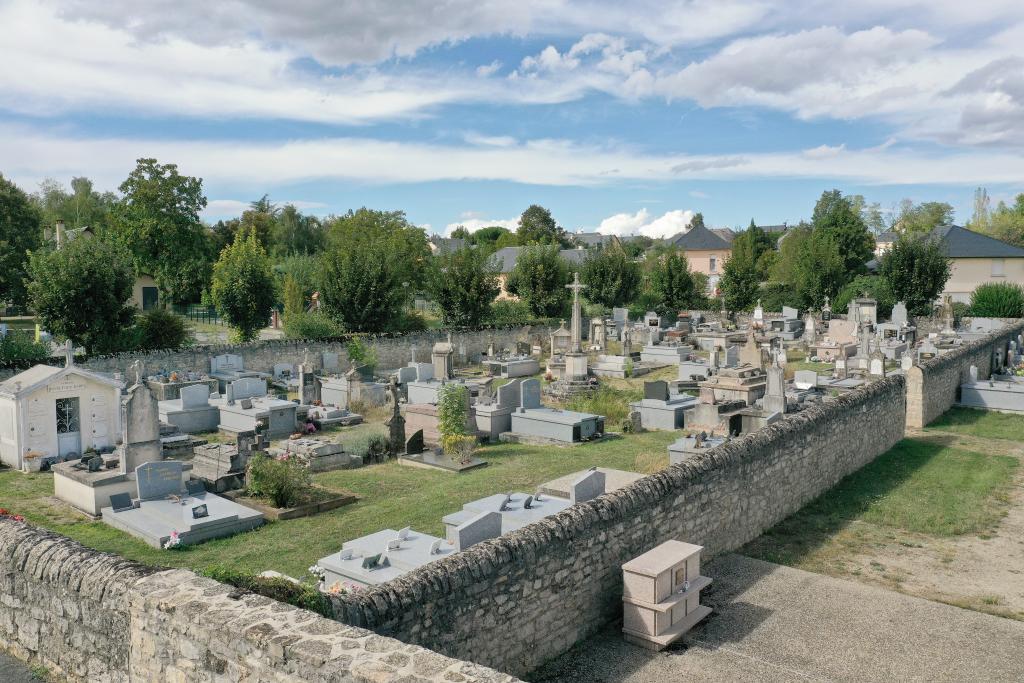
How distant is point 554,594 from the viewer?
749cm

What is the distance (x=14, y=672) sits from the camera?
6527 millimetres

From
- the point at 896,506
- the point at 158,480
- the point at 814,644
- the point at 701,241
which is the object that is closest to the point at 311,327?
the point at 158,480

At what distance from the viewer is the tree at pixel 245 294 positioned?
1275 inches

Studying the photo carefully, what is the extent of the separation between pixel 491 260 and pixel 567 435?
46765 millimetres

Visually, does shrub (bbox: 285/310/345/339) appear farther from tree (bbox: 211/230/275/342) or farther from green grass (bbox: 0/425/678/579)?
green grass (bbox: 0/425/678/579)

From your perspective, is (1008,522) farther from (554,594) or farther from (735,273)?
(735,273)

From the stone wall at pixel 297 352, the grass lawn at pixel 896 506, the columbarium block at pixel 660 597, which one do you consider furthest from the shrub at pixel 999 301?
the columbarium block at pixel 660 597

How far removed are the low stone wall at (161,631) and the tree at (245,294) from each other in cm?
2644

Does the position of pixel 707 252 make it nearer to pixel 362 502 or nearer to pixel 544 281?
pixel 544 281

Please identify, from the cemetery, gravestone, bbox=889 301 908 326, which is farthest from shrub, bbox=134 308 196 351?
gravestone, bbox=889 301 908 326

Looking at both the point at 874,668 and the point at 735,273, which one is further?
the point at 735,273

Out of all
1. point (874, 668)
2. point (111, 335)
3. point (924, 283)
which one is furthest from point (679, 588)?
point (924, 283)

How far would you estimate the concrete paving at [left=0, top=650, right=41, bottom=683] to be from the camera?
21.0 ft

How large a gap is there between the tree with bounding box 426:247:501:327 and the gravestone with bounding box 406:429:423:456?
20.6 m
